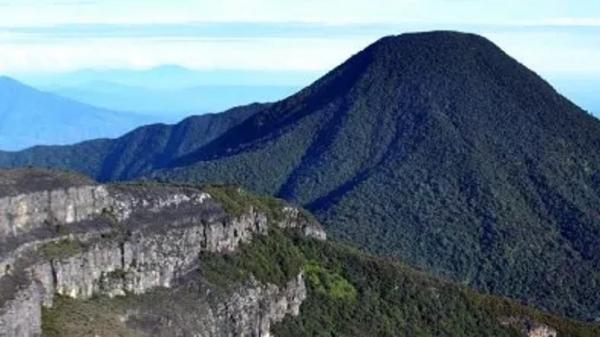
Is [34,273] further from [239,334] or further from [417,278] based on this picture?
[417,278]

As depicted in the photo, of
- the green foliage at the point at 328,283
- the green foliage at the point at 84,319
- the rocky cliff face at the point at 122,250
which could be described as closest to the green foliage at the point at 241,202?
the rocky cliff face at the point at 122,250

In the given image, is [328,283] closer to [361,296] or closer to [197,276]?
[361,296]

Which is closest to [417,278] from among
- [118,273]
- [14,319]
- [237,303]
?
[237,303]

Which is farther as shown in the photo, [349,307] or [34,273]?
[349,307]

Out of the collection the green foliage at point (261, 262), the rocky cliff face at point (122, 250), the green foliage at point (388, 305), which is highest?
the rocky cliff face at point (122, 250)

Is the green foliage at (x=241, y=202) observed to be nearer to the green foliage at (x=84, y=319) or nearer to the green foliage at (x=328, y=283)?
the green foliage at (x=328, y=283)

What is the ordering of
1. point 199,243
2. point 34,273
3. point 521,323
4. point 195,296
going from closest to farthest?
point 34,273 → point 195,296 → point 199,243 → point 521,323

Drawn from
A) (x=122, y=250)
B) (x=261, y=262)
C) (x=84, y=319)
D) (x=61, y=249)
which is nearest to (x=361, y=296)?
(x=261, y=262)
